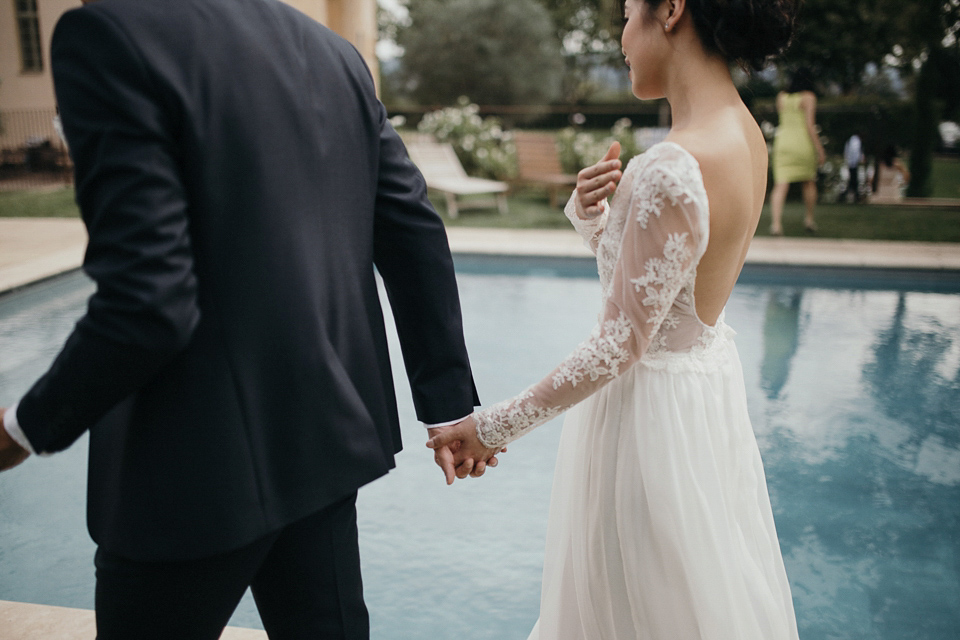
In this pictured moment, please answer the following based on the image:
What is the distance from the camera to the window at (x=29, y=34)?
1884cm

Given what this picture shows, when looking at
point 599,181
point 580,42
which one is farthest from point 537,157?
point 580,42

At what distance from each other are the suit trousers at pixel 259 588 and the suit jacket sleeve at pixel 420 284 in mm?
292

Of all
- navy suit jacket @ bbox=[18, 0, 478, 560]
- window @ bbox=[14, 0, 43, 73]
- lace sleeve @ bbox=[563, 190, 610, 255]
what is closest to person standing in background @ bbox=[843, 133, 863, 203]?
lace sleeve @ bbox=[563, 190, 610, 255]

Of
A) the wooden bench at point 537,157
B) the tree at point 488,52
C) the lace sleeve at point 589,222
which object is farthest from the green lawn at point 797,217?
the tree at point 488,52

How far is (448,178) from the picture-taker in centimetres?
1123

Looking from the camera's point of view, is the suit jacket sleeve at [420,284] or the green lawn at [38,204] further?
the green lawn at [38,204]

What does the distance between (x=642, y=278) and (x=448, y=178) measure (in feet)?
33.1

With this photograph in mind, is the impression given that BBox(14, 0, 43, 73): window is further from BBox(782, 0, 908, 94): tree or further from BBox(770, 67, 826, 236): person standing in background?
BBox(770, 67, 826, 236): person standing in background

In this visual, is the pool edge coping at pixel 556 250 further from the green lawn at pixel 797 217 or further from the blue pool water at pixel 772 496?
the blue pool water at pixel 772 496

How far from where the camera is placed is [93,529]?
1112 mm

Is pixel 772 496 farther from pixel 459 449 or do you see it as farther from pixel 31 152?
pixel 31 152

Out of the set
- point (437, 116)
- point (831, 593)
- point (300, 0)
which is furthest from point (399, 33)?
point (831, 593)

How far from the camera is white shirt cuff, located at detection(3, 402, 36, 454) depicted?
1027mm

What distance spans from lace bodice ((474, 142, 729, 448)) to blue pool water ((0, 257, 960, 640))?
4.11 feet
